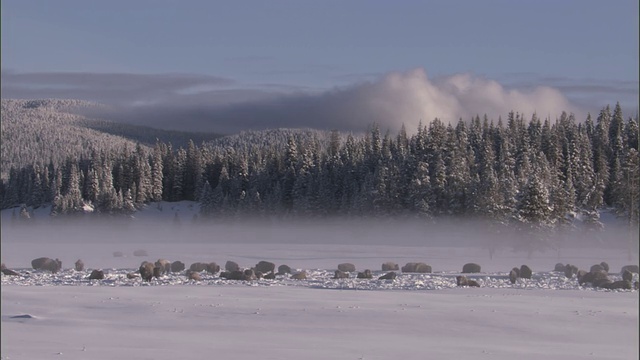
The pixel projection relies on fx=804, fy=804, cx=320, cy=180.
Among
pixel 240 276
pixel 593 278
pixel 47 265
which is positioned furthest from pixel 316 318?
pixel 47 265

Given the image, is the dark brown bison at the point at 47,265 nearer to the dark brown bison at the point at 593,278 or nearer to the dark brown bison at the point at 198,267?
the dark brown bison at the point at 198,267

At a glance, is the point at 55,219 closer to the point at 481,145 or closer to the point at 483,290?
the point at 481,145

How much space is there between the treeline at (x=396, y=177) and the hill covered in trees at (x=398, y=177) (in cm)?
15

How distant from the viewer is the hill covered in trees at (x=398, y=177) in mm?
69312

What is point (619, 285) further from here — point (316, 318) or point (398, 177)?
point (398, 177)

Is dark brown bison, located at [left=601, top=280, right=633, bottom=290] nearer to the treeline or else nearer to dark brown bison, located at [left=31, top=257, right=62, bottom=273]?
the treeline

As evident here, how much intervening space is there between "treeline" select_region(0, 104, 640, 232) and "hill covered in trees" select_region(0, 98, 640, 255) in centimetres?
15

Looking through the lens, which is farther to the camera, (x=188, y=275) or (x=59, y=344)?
(x=188, y=275)

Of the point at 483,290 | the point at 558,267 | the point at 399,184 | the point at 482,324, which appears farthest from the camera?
the point at 399,184

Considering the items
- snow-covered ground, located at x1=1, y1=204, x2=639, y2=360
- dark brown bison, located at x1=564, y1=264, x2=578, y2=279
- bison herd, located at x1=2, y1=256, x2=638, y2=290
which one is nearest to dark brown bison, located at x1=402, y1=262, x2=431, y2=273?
bison herd, located at x1=2, y1=256, x2=638, y2=290

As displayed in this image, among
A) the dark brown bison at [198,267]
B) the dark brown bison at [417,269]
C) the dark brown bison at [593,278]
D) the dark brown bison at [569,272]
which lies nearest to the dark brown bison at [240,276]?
the dark brown bison at [198,267]

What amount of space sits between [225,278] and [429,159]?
47.5 metres

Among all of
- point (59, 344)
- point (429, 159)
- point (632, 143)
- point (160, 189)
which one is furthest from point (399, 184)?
point (59, 344)

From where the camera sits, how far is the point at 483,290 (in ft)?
110
